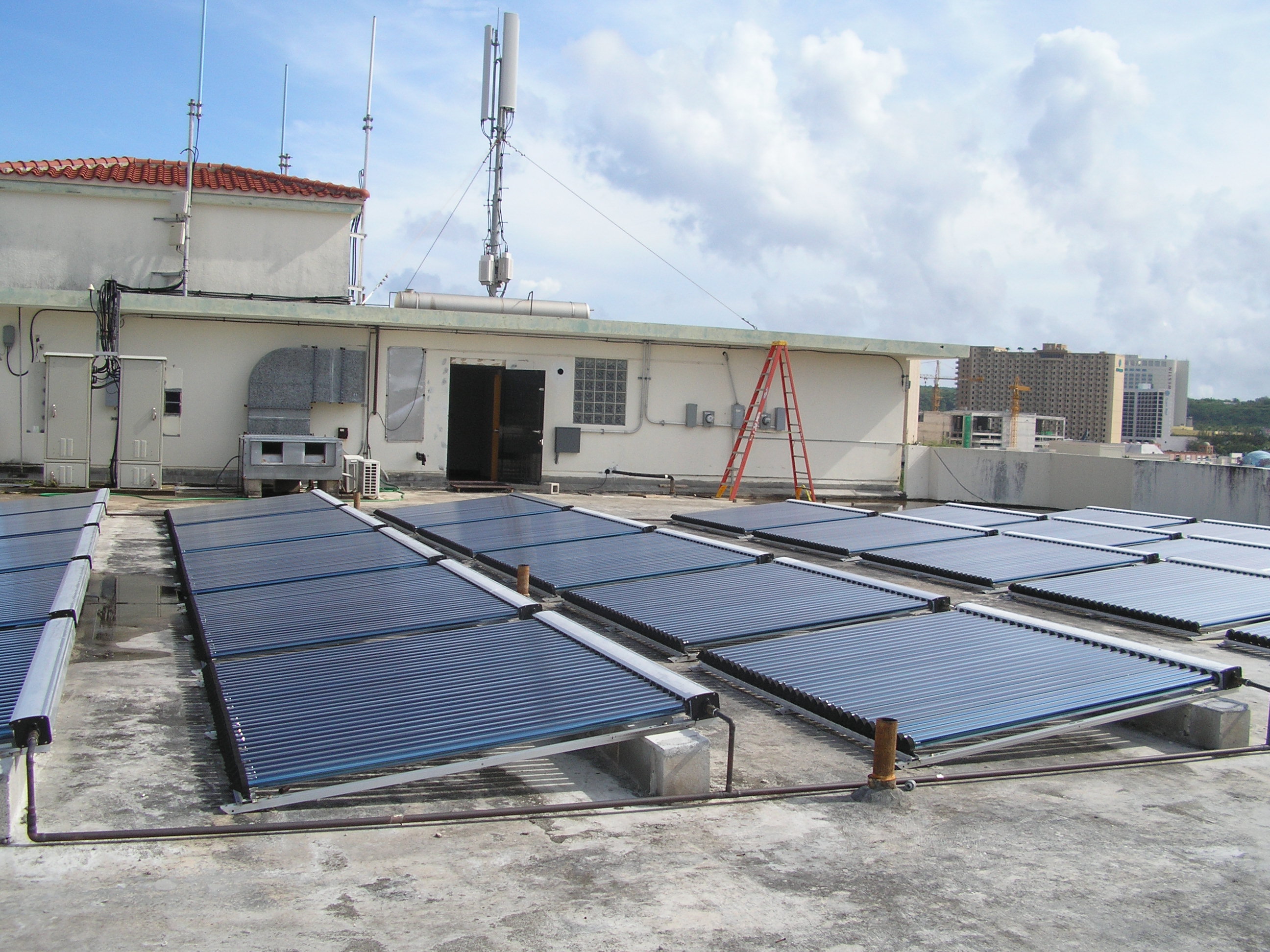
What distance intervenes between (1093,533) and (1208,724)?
22.9 feet

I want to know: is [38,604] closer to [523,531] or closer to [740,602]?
[740,602]

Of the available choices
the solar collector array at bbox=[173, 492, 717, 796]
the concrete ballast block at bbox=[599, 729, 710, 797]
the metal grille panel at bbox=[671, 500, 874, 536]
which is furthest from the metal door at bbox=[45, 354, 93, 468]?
the concrete ballast block at bbox=[599, 729, 710, 797]

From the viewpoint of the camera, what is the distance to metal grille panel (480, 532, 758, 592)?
27.7 feet

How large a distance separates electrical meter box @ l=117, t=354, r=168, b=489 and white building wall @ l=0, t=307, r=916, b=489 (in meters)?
0.36

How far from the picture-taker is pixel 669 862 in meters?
3.94

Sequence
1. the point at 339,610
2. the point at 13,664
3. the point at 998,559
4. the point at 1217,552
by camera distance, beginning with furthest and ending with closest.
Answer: the point at 1217,552
the point at 998,559
the point at 339,610
the point at 13,664

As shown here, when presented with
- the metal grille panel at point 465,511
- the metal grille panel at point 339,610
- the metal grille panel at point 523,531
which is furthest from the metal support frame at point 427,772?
the metal grille panel at point 465,511

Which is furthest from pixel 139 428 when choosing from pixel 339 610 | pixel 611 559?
pixel 339 610

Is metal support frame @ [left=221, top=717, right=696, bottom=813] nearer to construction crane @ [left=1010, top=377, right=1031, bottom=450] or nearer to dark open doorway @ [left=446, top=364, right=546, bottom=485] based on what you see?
dark open doorway @ [left=446, top=364, right=546, bottom=485]

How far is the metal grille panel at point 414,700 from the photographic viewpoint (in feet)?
13.5

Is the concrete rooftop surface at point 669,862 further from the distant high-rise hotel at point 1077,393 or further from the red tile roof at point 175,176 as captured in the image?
the distant high-rise hotel at point 1077,393

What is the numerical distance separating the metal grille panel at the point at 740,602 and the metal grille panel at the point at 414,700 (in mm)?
1230

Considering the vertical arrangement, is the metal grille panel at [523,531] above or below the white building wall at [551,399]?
below

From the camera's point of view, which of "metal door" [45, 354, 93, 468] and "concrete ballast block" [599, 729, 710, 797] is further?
"metal door" [45, 354, 93, 468]
